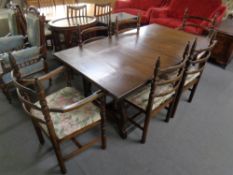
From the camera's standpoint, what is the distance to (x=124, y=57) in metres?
1.57

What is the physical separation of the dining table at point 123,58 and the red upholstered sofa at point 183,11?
4.94 feet

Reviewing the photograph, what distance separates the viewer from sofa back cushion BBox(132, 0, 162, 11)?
4192 millimetres

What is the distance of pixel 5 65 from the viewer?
76.4 inches

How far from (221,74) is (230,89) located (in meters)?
0.39

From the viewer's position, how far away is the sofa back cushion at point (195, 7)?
3.25 m

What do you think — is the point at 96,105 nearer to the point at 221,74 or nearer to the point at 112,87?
the point at 112,87

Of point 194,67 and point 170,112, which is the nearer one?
point 170,112

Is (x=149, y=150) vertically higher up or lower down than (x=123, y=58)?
lower down

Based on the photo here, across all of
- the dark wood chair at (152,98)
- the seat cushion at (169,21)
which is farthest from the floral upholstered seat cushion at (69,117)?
the seat cushion at (169,21)

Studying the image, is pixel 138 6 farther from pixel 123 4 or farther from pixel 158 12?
pixel 158 12

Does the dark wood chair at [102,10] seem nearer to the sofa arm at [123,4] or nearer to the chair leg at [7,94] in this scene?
the sofa arm at [123,4]

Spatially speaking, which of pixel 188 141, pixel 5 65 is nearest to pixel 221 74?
pixel 188 141

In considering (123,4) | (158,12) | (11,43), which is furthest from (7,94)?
(123,4)

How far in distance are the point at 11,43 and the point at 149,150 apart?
2246 mm
